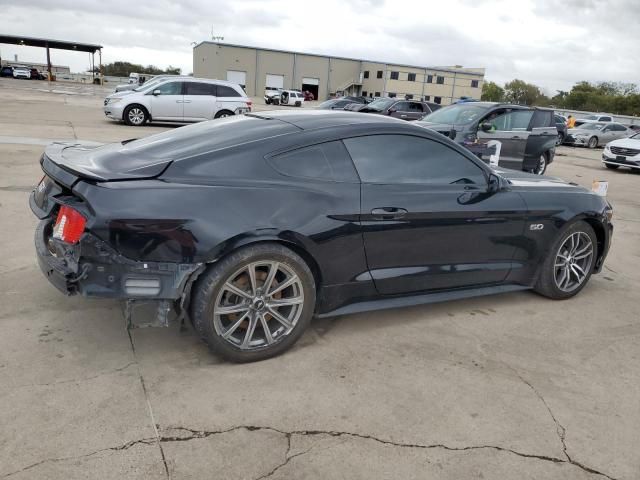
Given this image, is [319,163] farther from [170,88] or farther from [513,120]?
[170,88]

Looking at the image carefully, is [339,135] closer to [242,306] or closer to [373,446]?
[242,306]

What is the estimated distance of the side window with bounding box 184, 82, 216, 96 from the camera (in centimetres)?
1753

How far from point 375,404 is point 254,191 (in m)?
1.41

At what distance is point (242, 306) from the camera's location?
3.18m

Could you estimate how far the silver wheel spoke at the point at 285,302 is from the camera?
3.26 metres

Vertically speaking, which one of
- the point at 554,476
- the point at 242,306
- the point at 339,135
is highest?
the point at 339,135

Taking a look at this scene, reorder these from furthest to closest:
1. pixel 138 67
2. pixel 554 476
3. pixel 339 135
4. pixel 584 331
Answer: pixel 138 67
pixel 584 331
pixel 339 135
pixel 554 476

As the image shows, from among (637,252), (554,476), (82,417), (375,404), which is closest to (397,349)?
(375,404)

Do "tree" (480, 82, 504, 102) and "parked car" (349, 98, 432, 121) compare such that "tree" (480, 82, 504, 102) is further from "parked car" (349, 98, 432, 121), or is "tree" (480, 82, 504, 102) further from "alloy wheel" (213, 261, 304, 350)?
"alloy wheel" (213, 261, 304, 350)

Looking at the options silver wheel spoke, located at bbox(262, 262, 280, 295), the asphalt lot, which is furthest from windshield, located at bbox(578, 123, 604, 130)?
silver wheel spoke, located at bbox(262, 262, 280, 295)

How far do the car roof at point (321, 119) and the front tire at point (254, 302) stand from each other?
968 millimetres

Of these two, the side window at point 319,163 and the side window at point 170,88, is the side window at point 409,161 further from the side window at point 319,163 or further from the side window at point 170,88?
the side window at point 170,88

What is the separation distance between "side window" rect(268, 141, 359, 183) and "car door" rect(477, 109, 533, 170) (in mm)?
8129

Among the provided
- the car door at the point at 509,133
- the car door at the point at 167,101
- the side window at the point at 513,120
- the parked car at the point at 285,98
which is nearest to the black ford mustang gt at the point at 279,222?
the car door at the point at 509,133
